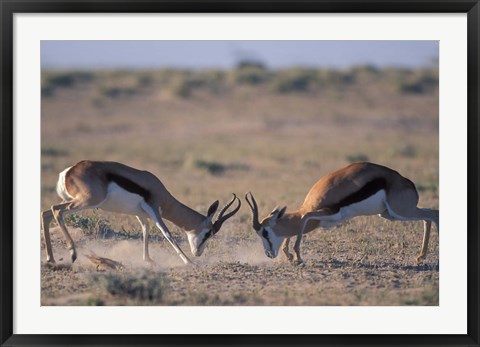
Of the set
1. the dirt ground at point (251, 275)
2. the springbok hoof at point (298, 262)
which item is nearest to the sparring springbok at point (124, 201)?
the dirt ground at point (251, 275)

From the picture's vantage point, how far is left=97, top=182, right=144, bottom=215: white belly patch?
10.1 m

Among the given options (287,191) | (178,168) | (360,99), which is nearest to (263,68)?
(360,99)

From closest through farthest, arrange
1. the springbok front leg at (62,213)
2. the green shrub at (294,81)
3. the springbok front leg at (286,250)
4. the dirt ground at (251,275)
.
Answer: the dirt ground at (251,275)
the springbok front leg at (62,213)
the springbok front leg at (286,250)
the green shrub at (294,81)

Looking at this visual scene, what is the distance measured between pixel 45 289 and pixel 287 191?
8.27m

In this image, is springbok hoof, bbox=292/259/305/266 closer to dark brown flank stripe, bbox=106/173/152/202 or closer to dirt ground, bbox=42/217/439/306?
dirt ground, bbox=42/217/439/306

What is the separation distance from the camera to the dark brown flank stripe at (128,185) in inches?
401

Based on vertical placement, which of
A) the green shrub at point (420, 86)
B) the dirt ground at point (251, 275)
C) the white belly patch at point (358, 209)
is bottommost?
the dirt ground at point (251, 275)

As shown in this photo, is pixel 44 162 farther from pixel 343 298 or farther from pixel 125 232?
pixel 343 298

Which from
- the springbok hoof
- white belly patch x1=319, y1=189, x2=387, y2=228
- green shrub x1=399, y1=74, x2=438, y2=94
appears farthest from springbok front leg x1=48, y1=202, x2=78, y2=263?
green shrub x1=399, y1=74, x2=438, y2=94

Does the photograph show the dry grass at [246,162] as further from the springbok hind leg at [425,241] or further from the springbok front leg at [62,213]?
the springbok front leg at [62,213]

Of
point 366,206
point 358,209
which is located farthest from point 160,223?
point 366,206

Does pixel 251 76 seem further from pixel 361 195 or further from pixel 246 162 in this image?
pixel 361 195

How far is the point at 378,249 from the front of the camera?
1089 centimetres

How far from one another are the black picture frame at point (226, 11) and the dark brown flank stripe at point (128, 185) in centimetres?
265
